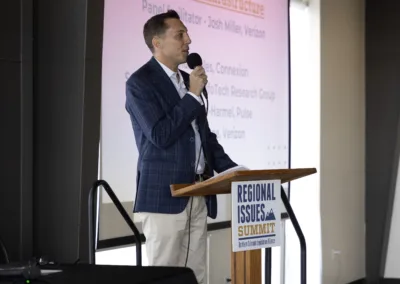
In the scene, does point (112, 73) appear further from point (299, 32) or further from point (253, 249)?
point (299, 32)

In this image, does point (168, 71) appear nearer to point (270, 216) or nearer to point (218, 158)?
point (218, 158)

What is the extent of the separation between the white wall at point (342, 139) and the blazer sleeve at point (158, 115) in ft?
10.1

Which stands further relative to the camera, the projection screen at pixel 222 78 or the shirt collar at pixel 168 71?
the projection screen at pixel 222 78

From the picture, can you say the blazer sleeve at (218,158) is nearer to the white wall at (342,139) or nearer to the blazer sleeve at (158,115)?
the blazer sleeve at (158,115)

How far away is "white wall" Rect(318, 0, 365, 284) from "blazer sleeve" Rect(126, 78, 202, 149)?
307 centimetres

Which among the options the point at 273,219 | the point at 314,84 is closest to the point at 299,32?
the point at 314,84

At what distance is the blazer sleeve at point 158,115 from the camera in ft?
11.5

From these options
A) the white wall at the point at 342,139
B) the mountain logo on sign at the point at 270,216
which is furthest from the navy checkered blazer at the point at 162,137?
the white wall at the point at 342,139

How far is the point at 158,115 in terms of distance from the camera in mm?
3566

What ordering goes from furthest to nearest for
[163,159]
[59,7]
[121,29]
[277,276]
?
[277,276], [121,29], [59,7], [163,159]

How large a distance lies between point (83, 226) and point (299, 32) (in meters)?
3.30

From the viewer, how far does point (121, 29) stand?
4.16m

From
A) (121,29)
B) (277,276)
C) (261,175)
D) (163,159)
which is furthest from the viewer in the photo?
(277,276)

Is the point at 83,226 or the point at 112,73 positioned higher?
the point at 112,73
